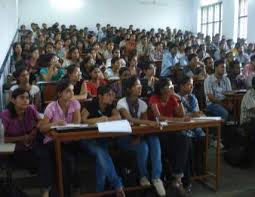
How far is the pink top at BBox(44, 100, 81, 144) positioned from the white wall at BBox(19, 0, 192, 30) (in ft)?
38.8

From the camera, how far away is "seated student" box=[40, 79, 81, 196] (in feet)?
9.29

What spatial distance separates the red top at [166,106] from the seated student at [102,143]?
390 mm

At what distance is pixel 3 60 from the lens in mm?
5297

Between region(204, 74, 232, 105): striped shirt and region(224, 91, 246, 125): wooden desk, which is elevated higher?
region(204, 74, 232, 105): striped shirt

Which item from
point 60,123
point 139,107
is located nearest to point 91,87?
point 139,107

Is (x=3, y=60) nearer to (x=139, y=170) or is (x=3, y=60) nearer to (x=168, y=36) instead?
(x=139, y=170)

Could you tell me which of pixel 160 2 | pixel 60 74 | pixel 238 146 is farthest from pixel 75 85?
pixel 160 2

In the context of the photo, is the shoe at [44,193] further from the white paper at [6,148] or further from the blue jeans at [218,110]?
the blue jeans at [218,110]

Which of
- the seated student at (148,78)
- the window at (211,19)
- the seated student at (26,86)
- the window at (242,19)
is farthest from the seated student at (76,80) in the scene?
the window at (211,19)

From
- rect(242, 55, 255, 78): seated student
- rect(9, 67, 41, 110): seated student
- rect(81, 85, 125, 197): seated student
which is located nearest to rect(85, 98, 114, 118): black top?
rect(81, 85, 125, 197): seated student

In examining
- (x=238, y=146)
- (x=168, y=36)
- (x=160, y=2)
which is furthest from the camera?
(x=160, y=2)

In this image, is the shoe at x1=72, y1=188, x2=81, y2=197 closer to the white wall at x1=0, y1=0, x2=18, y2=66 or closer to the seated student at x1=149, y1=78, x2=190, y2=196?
the seated student at x1=149, y1=78, x2=190, y2=196

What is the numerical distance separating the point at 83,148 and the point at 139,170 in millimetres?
520

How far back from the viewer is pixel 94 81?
4609 millimetres
